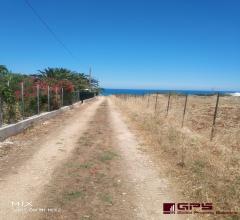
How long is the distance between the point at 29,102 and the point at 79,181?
45.4ft

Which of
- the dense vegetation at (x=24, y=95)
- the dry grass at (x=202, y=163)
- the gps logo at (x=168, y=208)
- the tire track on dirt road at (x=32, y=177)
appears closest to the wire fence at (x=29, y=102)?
the dense vegetation at (x=24, y=95)

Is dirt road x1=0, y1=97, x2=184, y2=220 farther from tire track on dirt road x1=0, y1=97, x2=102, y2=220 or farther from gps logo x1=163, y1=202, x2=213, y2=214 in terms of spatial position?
gps logo x1=163, y1=202, x2=213, y2=214

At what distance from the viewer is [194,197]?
7.05m

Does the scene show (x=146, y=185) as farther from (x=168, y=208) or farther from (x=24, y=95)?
(x=24, y=95)

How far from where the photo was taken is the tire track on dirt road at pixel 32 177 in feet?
20.9

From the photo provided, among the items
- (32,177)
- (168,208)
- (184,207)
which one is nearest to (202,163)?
(184,207)

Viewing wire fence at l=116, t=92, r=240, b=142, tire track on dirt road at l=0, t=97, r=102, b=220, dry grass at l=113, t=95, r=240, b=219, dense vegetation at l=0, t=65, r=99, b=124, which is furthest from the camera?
wire fence at l=116, t=92, r=240, b=142

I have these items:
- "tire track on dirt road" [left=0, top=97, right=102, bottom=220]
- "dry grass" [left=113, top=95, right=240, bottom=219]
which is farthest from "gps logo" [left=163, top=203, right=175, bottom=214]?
"tire track on dirt road" [left=0, top=97, right=102, bottom=220]

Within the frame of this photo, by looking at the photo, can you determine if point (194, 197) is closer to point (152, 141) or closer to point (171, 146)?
point (171, 146)

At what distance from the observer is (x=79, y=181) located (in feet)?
26.2

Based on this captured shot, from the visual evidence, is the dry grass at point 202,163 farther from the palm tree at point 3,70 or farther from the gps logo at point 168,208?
the palm tree at point 3,70

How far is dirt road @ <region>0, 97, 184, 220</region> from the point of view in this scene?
6215mm

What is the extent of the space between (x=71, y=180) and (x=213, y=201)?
295 centimetres

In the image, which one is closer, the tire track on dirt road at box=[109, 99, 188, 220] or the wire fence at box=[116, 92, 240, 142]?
the tire track on dirt road at box=[109, 99, 188, 220]
